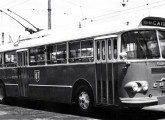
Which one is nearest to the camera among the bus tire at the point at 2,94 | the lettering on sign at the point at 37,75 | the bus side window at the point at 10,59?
the lettering on sign at the point at 37,75

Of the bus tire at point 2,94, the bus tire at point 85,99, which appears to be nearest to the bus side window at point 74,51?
the bus tire at point 85,99

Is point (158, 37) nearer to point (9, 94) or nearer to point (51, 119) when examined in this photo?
point (51, 119)

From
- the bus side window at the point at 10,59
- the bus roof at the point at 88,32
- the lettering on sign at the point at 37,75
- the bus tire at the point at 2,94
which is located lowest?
the bus tire at the point at 2,94

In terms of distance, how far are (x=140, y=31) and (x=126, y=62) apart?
0.96m

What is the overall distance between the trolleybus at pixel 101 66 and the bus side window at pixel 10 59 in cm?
156

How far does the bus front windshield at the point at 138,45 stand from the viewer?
10125mm

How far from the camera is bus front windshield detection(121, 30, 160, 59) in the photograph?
10125 millimetres

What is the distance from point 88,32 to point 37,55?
11.3 ft

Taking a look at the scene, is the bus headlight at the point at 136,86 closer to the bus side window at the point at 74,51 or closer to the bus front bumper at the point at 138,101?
the bus front bumper at the point at 138,101

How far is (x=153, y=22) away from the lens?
34.9ft

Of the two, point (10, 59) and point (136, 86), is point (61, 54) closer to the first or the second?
point (136, 86)

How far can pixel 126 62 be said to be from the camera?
9992mm

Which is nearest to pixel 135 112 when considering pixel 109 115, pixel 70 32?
pixel 109 115

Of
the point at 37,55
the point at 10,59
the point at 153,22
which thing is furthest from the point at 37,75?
the point at 153,22
